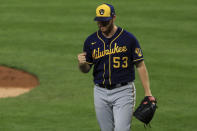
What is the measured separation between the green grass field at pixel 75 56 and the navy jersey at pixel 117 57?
105 inches

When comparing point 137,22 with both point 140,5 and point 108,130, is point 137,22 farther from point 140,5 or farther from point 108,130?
point 108,130

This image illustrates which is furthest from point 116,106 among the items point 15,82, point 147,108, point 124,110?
point 15,82

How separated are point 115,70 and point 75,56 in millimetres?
7126

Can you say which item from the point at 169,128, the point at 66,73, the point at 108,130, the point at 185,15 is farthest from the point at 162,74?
the point at 108,130

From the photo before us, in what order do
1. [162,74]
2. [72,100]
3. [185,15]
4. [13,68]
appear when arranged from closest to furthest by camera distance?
[72,100], [162,74], [13,68], [185,15]

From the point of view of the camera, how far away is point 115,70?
6.73m

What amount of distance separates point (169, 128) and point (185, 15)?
779cm

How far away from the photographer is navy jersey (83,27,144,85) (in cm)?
672

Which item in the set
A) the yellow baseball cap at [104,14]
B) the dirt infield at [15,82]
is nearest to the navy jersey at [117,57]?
the yellow baseball cap at [104,14]

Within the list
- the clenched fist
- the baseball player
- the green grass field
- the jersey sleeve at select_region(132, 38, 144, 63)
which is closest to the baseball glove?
the baseball player

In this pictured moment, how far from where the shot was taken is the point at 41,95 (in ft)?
37.3

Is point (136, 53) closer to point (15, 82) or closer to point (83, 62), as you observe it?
point (83, 62)

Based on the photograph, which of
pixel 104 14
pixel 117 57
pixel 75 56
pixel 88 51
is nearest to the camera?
pixel 104 14

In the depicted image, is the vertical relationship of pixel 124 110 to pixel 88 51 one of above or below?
below
